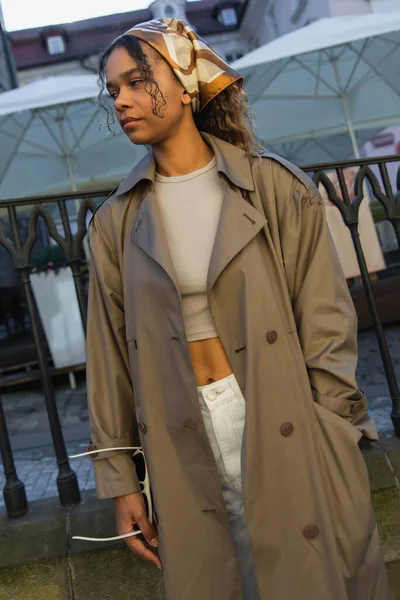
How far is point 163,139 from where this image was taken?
4.78ft

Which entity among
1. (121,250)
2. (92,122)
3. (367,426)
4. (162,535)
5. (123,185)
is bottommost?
(162,535)

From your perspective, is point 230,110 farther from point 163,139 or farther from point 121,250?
point 121,250

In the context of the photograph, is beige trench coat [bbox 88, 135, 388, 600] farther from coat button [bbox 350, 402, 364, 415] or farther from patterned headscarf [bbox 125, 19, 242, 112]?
patterned headscarf [bbox 125, 19, 242, 112]

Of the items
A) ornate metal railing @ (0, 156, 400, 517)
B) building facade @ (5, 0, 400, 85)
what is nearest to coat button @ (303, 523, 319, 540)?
ornate metal railing @ (0, 156, 400, 517)

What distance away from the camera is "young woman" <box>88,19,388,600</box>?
131cm

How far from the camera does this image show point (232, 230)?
1.33m

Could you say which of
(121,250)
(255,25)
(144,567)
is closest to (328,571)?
(144,567)

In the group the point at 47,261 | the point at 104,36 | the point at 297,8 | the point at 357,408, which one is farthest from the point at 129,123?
the point at 104,36

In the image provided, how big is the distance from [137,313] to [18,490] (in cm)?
→ 102

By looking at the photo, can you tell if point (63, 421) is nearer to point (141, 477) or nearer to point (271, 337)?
point (141, 477)

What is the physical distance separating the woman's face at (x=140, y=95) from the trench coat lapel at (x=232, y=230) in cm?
26

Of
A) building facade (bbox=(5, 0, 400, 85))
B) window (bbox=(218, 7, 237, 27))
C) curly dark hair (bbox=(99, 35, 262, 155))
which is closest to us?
curly dark hair (bbox=(99, 35, 262, 155))

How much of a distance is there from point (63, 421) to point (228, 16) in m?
28.1

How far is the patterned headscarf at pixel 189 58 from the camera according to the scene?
137cm
